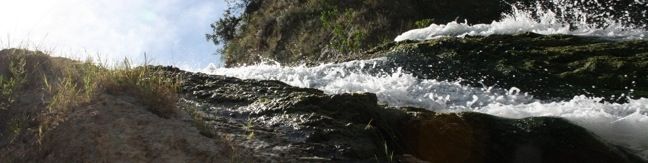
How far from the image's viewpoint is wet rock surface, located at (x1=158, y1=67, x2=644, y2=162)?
505 cm

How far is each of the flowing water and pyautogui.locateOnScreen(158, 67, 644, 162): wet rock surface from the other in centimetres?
56

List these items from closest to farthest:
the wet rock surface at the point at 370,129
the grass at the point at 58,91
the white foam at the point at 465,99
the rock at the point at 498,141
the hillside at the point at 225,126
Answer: the hillside at the point at 225,126
the grass at the point at 58,91
the wet rock surface at the point at 370,129
the rock at the point at 498,141
the white foam at the point at 465,99

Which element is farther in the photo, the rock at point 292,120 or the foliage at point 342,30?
the foliage at point 342,30

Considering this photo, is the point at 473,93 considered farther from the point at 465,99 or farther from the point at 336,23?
the point at 336,23

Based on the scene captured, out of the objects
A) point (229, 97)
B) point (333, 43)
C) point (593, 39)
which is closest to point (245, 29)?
point (333, 43)

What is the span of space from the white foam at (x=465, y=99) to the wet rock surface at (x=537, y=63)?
354 millimetres

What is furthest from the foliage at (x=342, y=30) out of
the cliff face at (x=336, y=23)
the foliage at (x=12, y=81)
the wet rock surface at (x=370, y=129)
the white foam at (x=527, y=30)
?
the foliage at (x=12, y=81)

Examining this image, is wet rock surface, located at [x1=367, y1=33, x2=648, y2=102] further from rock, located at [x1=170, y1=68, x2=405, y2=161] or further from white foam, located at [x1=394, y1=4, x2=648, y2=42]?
rock, located at [x1=170, y1=68, x2=405, y2=161]

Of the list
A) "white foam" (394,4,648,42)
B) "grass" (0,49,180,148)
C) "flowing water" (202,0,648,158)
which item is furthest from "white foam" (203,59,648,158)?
"grass" (0,49,180,148)

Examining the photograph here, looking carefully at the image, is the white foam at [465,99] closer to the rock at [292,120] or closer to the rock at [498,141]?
the rock at [498,141]

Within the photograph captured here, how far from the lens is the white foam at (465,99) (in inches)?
283

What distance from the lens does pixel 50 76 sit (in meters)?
5.47

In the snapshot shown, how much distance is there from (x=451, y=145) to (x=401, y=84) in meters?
3.54

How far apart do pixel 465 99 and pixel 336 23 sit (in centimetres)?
1271
